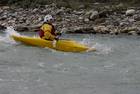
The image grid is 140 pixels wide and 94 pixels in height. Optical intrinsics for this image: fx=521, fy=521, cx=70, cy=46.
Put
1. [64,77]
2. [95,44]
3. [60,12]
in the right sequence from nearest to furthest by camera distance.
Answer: [64,77] < [95,44] < [60,12]

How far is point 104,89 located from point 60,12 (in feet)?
55.2

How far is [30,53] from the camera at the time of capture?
17688 mm

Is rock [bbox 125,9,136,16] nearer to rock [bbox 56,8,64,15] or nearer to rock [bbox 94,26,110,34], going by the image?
rock [bbox 94,26,110,34]

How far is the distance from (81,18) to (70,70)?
41.2 feet

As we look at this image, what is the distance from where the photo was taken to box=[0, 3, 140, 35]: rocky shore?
2453cm

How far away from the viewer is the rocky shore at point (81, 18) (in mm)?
24531

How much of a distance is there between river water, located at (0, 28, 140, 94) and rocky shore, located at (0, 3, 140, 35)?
14.4 ft

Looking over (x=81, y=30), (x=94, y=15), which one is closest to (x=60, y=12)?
Answer: (x=94, y=15)

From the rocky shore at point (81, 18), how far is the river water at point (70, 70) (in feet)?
14.4

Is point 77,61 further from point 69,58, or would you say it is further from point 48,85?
point 48,85

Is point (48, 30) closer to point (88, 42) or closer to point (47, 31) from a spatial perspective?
point (47, 31)

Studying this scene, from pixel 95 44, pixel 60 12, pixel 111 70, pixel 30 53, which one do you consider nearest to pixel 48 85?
pixel 111 70

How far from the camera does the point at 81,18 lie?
26953 mm

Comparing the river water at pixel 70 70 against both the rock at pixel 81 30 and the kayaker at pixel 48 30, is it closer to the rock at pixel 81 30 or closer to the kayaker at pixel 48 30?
the kayaker at pixel 48 30
